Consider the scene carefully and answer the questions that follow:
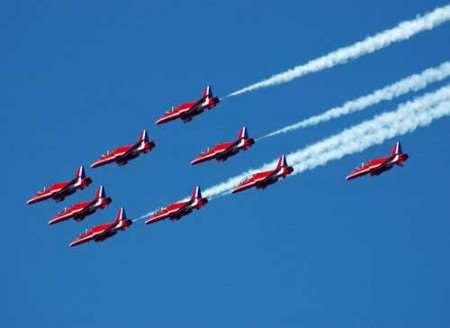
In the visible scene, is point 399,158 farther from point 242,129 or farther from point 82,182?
point 82,182

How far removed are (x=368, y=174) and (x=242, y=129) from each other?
9.87 metres

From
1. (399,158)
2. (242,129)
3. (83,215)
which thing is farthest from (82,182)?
(399,158)

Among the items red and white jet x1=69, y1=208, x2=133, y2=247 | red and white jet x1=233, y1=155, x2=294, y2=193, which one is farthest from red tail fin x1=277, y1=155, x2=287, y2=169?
red and white jet x1=69, y1=208, x2=133, y2=247

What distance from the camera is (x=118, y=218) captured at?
582ft

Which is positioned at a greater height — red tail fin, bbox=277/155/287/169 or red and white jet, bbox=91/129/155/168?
red and white jet, bbox=91/129/155/168

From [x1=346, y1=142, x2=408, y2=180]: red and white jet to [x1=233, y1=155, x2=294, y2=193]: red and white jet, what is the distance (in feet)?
18.4

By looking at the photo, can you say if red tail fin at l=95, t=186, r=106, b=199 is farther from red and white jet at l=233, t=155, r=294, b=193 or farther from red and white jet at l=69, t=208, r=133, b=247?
red and white jet at l=233, t=155, r=294, b=193

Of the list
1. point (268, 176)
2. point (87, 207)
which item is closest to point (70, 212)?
point (87, 207)

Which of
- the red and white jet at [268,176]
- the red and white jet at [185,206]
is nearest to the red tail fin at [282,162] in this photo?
the red and white jet at [268,176]

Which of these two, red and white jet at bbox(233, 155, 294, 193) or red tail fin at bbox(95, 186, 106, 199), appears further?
red tail fin at bbox(95, 186, 106, 199)

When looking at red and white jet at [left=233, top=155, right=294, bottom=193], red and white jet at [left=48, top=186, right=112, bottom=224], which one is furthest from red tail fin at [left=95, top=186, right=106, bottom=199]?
red and white jet at [left=233, top=155, right=294, bottom=193]

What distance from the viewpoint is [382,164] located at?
170 meters

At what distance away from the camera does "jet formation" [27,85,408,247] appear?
17038cm

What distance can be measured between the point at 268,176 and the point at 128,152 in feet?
40.7
